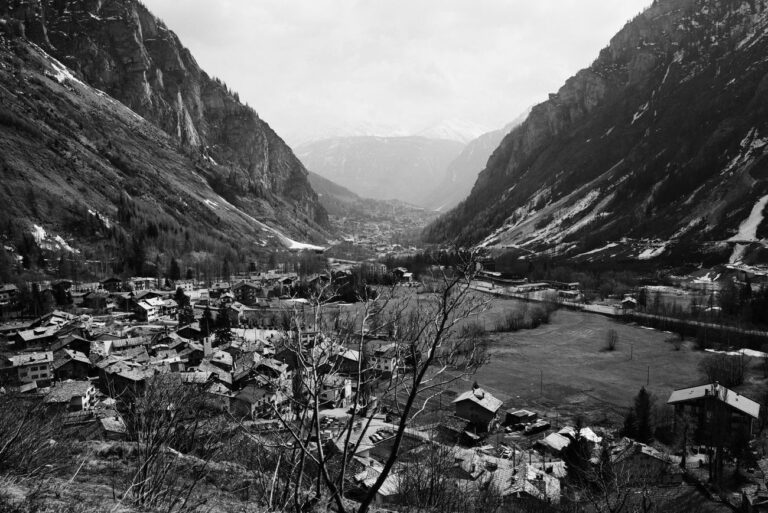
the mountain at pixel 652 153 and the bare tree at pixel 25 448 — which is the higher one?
the mountain at pixel 652 153

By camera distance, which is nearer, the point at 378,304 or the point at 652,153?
the point at 378,304

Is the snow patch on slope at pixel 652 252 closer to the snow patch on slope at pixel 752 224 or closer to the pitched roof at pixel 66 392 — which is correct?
the snow patch on slope at pixel 752 224

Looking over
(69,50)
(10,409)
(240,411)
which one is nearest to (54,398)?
(240,411)

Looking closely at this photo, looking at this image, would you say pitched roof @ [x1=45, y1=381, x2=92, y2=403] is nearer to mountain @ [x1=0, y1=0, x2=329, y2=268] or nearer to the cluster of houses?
the cluster of houses

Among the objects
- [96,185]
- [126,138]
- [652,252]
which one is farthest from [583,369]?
[126,138]

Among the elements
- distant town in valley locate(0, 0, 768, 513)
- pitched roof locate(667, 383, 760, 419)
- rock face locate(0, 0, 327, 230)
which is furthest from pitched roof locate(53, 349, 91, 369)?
rock face locate(0, 0, 327, 230)

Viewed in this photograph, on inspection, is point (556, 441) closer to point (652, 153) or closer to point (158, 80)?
point (652, 153)

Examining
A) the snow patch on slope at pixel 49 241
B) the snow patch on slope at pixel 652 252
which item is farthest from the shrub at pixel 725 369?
the snow patch on slope at pixel 49 241
